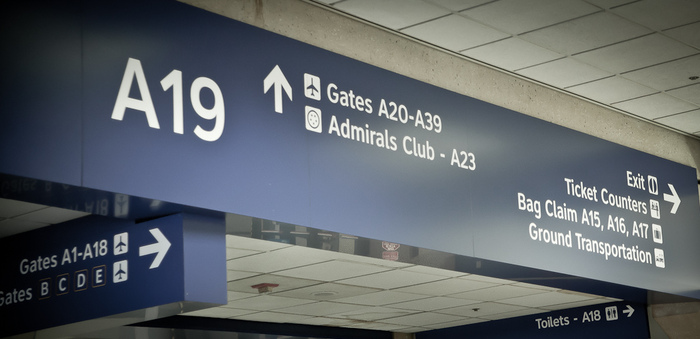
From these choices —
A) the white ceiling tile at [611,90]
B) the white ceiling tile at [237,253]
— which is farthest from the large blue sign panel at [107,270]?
the white ceiling tile at [611,90]

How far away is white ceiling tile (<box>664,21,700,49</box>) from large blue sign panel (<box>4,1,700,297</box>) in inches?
46.0

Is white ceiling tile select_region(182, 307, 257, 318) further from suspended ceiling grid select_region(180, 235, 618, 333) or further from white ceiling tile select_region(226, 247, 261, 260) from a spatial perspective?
white ceiling tile select_region(226, 247, 261, 260)

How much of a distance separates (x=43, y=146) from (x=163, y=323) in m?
4.99

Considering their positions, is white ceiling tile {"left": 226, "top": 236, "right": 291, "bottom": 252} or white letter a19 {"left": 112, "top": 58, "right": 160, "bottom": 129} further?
white ceiling tile {"left": 226, "top": 236, "right": 291, "bottom": 252}

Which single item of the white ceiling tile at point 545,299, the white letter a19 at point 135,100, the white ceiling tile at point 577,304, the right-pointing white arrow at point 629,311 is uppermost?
the white letter a19 at point 135,100

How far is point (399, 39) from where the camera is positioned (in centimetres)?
648

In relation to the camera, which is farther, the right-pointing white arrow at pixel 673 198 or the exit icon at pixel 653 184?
the right-pointing white arrow at pixel 673 198

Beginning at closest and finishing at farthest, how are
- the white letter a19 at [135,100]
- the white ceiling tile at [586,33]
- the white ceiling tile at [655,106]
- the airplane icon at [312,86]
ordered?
the white letter a19 at [135,100]
the airplane icon at [312,86]
the white ceiling tile at [586,33]
the white ceiling tile at [655,106]

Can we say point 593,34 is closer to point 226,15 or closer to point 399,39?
point 399,39

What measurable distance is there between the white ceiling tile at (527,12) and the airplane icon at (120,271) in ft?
9.30

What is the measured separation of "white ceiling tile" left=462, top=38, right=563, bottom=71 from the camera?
22.5ft

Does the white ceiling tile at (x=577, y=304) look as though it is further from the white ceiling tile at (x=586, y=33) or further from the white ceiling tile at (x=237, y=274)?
the white ceiling tile at (x=237, y=274)

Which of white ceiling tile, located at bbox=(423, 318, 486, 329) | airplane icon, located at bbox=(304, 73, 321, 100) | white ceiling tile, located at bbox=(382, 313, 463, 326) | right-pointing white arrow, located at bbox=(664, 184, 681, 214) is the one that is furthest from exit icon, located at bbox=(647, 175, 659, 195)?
airplane icon, located at bbox=(304, 73, 321, 100)

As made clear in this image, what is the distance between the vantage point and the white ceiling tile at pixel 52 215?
554 centimetres
